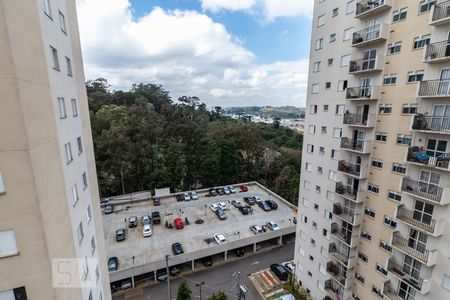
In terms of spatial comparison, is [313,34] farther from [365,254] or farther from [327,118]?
[365,254]

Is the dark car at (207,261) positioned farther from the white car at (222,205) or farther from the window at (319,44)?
the window at (319,44)

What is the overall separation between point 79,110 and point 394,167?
1792 cm

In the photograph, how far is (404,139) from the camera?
12.7m

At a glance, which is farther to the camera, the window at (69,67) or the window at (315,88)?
the window at (315,88)

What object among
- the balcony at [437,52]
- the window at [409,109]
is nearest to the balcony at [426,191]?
the window at [409,109]

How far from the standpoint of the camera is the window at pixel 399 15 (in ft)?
40.2

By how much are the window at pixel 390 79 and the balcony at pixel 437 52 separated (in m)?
2.03

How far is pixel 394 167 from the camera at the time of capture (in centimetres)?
1342

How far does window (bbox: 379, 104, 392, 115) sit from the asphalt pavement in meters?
19.6

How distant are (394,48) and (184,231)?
28.0 meters

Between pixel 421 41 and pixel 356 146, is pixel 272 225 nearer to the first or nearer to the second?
pixel 356 146

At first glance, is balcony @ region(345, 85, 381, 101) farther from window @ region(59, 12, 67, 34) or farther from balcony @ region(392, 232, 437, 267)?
window @ region(59, 12, 67, 34)

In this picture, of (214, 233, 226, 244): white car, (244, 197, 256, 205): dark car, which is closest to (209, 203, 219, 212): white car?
(244, 197, 256, 205): dark car

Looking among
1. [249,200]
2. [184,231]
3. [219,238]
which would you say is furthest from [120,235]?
[249,200]
